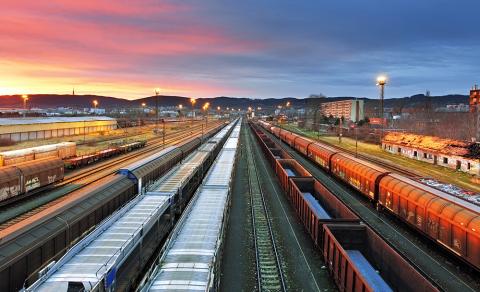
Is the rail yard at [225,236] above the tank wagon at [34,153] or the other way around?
the other way around

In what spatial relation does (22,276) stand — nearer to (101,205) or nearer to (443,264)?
(101,205)

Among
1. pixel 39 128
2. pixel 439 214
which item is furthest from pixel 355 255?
pixel 39 128

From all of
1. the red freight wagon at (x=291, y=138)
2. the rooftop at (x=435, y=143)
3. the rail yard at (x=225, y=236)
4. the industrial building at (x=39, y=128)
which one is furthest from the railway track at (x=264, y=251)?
the industrial building at (x=39, y=128)

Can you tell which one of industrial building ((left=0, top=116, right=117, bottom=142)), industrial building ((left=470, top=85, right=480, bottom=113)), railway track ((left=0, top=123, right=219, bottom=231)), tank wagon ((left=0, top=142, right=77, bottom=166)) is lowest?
railway track ((left=0, top=123, right=219, bottom=231))

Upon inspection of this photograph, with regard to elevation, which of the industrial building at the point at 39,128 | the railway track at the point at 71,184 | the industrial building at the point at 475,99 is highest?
the industrial building at the point at 475,99

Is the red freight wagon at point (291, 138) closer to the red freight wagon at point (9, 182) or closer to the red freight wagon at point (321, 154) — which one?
the red freight wagon at point (321, 154)

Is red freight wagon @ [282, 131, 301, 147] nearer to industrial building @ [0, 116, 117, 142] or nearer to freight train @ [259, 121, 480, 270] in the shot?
freight train @ [259, 121, 480, 270]

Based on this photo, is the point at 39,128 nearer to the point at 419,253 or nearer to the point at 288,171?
the point at 288,171

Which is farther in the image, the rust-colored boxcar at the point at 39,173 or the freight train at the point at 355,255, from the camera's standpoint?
the rust-colored boxcar at the point at 39,173

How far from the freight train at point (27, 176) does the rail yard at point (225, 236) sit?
0.13 metres

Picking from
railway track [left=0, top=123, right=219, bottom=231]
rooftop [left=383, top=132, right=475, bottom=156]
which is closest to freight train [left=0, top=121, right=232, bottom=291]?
railway track [left=0, top=123, right=219, bottom=231]

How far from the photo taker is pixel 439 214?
21.2 m

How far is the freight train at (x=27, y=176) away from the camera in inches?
1181

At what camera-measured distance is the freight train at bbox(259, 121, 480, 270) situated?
18859 mm
